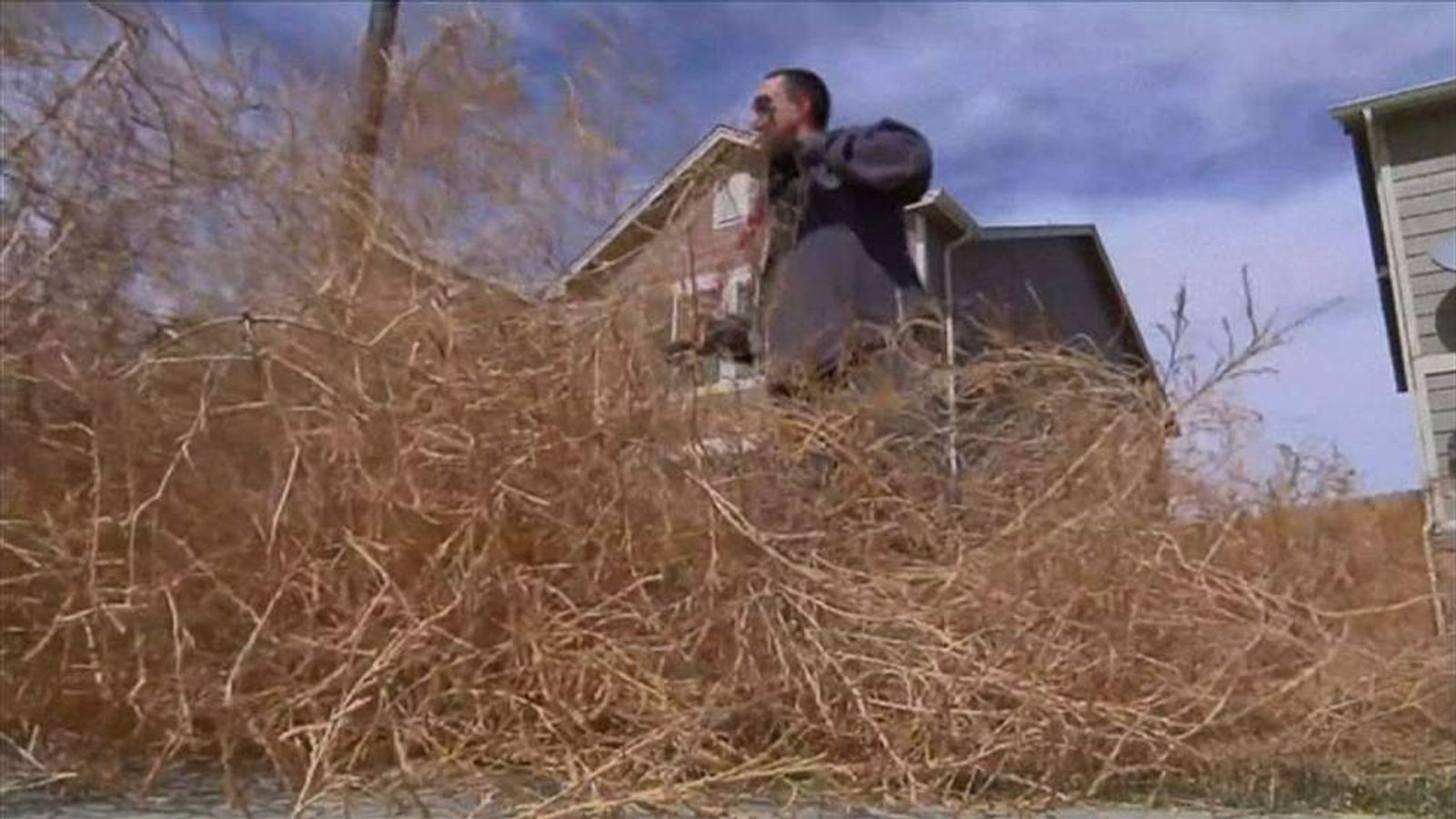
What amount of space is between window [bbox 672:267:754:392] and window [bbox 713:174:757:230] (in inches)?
6.1

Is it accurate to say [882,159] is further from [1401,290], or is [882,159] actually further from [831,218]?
[1401,290]

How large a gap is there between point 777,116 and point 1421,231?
5641mm

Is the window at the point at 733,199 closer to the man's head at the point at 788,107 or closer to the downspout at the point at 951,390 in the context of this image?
the man's head at the point at 788,107

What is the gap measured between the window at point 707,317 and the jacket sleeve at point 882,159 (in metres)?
0.38

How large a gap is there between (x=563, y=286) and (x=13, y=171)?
2.96 ft

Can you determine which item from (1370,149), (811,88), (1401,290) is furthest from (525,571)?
(1370,149)

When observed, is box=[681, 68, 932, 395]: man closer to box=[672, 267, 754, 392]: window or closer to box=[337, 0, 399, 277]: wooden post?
box=[672, 267, 754, 392]: window

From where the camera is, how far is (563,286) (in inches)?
83.2

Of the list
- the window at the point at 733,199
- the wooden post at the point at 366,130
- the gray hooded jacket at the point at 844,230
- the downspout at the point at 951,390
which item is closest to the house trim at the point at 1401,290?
the downspout at the point at 951,390

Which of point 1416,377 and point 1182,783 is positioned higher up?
point 1416,377

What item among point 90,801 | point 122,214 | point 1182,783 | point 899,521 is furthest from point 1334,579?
point 122,214

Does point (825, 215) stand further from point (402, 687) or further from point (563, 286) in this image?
point (402, 687)

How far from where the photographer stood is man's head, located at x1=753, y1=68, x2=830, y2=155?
2521 millimetres

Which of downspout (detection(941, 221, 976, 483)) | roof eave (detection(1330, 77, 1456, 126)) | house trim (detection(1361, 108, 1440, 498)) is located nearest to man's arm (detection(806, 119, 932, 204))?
downspout (detection(941, 221, 976, 483))
